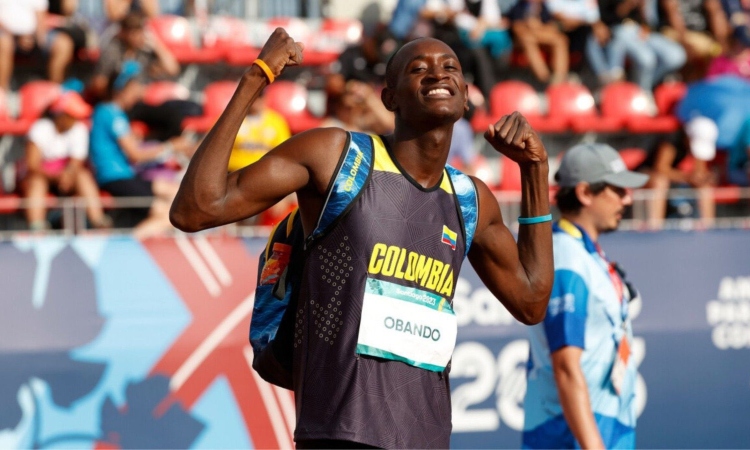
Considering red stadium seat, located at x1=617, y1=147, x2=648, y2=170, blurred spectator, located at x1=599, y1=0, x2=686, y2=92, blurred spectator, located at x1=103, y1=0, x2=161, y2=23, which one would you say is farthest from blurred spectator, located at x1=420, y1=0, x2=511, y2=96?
blurred spectator, located at x1=103, y1=0, x2=161, y2=23

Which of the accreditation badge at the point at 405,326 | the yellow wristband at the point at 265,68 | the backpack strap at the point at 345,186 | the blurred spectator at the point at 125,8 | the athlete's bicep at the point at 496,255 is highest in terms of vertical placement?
the blurred spectator at the point at 125,8

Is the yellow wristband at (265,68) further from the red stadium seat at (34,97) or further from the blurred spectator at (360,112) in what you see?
the red stadium seat at (34,97)

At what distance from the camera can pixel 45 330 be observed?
6762 mm

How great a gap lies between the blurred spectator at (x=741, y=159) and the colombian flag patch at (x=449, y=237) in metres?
8.22

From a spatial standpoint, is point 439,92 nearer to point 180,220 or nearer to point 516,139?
point 516,139

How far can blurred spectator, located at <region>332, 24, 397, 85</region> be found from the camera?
10611 mm

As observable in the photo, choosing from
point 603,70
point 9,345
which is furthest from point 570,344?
point 603,70

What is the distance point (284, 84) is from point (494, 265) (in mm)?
7783

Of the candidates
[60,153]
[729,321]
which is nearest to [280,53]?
[729,321]

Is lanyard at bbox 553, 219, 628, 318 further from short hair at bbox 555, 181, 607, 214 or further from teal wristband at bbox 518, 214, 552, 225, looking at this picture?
teal wristband at bbox 518, 214, 552, 225

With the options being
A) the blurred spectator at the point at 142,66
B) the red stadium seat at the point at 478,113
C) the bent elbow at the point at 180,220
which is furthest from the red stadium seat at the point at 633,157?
the bent elbow at the point at 180,220

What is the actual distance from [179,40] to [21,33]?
166 centimetres

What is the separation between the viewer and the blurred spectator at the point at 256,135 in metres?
9.05

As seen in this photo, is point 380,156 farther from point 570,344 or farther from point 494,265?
point 570,344
